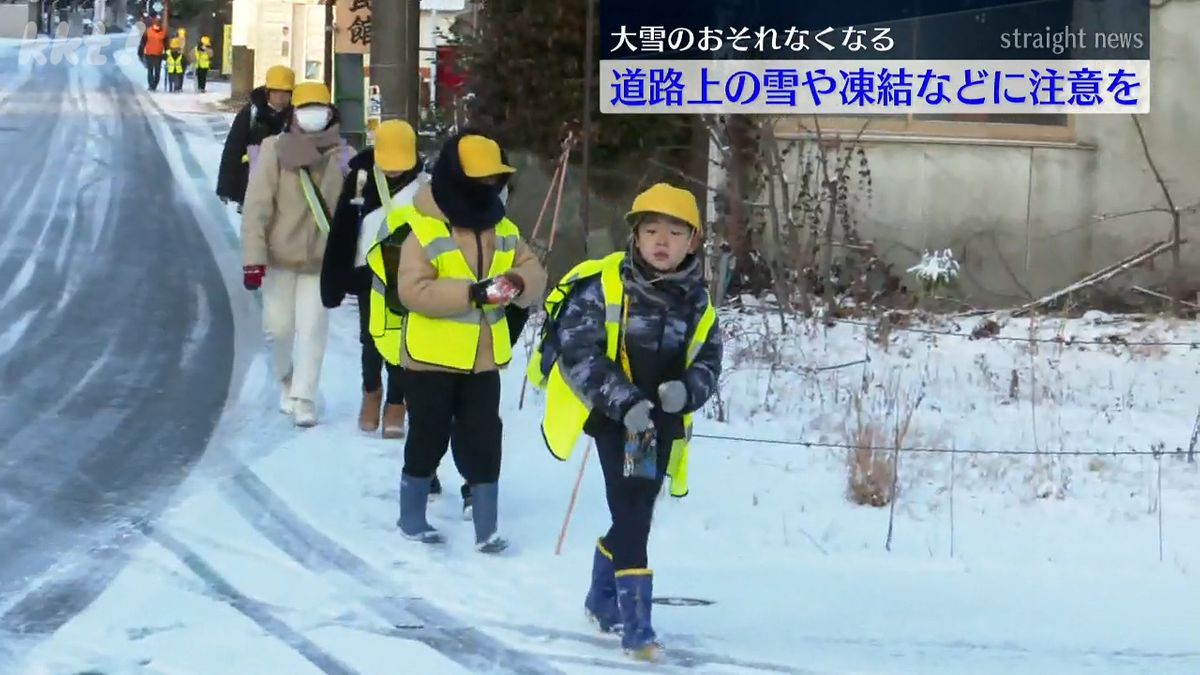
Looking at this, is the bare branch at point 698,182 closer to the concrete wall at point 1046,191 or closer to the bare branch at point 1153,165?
the concrete wall at point 1046,191

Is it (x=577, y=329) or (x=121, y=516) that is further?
(x=121, y=516)

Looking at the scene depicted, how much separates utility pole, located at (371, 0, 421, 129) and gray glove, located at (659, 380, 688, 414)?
7.20 m

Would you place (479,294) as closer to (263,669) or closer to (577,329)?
(577,329)

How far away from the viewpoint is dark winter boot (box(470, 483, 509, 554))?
6984mm

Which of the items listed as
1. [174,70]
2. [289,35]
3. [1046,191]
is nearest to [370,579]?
[1046,191]

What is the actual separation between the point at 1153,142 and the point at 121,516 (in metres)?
7.74

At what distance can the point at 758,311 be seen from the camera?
40.0 feet

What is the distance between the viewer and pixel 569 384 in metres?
5.66

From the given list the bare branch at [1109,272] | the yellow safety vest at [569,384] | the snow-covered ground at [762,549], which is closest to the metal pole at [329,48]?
the bare branch at [1109,272]

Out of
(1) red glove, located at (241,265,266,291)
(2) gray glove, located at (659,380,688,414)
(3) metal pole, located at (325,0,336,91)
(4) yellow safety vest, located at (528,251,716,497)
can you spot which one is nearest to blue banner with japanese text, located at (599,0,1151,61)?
(1) red glove, located at (241,265,266,291)

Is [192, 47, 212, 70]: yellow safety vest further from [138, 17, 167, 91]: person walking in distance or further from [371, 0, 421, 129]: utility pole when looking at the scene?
[371, 0, 421, 129]: utility pole

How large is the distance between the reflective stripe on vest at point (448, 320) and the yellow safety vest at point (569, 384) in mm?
837

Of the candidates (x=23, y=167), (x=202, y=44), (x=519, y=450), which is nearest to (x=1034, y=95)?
(x=519, y=450)

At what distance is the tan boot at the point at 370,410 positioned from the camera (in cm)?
902
